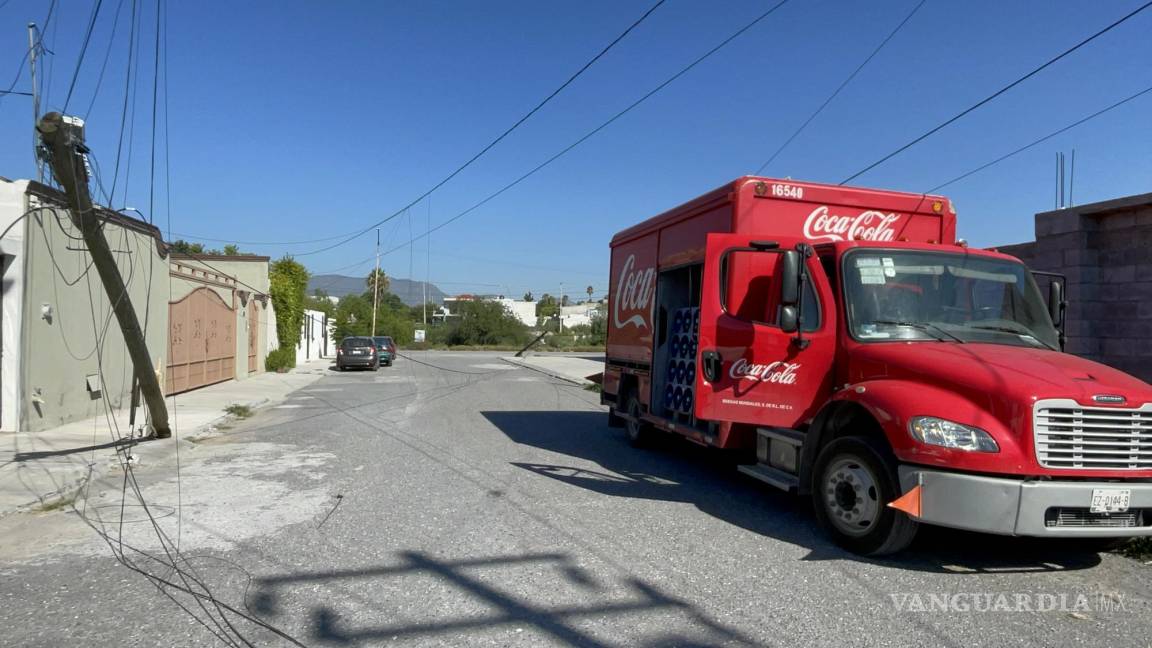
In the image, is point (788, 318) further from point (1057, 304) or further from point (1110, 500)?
point (1057, 304)

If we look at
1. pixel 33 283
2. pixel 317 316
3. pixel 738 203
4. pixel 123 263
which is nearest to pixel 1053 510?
pixel 738 203

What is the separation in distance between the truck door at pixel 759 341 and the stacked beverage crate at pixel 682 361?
1.54 meters

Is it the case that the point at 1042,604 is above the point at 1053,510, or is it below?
below

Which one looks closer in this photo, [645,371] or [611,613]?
[611,613]

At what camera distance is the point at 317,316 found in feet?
157

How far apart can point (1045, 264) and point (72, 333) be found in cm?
1490

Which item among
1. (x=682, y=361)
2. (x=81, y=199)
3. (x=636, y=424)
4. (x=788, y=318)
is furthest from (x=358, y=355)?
(x=788, y=318)

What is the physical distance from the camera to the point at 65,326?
13070 millimetres

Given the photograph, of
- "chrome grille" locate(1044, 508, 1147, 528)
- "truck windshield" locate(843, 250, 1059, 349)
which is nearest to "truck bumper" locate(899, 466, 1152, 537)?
"chrome grille" locate(1044, 508, 1147, 528)

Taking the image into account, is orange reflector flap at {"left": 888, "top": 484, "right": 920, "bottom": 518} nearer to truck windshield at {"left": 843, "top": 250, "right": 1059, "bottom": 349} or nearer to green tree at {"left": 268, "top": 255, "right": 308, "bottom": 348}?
truck windshield at {"left": 843, "top": 250, "right": 1059, "bottom": 349}

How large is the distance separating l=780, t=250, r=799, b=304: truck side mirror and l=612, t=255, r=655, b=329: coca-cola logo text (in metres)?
3.69

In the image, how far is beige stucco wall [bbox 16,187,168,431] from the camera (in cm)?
1190

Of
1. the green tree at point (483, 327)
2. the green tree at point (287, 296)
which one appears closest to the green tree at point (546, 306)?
the green tree at point (483, 327)

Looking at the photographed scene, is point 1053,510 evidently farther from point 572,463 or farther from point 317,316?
point 317,316
